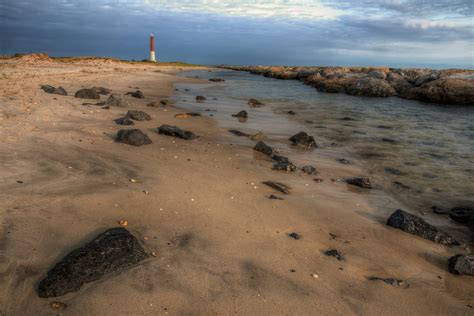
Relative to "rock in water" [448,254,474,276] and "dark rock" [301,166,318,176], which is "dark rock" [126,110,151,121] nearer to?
"dark rock" [301,166,318,176]

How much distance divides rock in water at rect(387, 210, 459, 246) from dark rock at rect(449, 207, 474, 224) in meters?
1.01

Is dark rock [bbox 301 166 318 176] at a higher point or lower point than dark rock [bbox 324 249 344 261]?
higher

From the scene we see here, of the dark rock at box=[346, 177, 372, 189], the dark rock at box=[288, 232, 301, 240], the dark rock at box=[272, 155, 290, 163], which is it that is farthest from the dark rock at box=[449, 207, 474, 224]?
the dark rock at box=[272, 155, 290, 163]

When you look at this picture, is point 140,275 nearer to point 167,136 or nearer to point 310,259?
point 310,259

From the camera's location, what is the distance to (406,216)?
5496 millimetres

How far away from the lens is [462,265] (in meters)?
4.44

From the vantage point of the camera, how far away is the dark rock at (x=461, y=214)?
618cm

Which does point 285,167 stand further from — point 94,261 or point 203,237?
point 94,261

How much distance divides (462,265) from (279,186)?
2.99 meters

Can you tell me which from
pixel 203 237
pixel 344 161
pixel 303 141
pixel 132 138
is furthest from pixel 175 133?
pixel 203 237

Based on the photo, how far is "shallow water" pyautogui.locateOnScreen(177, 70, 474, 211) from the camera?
7832 mm

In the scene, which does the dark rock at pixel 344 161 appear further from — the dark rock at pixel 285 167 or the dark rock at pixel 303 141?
the dark rock at pixel 285 167

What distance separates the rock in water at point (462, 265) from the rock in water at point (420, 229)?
2.54ft

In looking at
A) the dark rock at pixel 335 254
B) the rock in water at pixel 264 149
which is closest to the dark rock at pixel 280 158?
the rock in water at pixel 264 149
